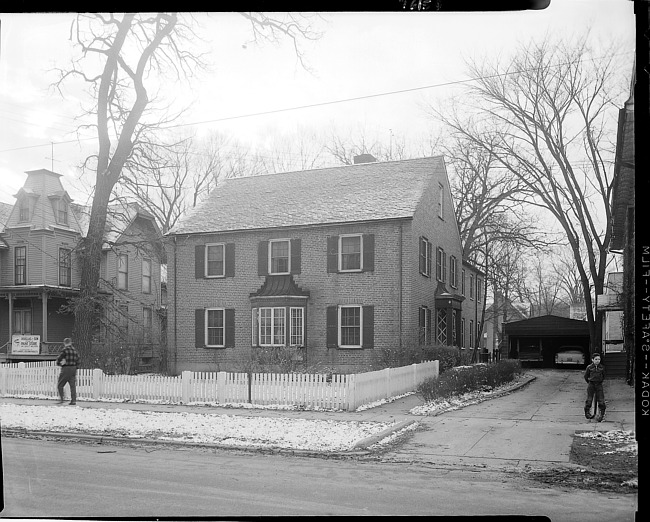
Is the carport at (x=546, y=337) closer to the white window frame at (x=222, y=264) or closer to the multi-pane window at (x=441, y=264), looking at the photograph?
the multi-pane window at (x=441, y=264)

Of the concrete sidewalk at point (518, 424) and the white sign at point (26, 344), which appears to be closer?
the white sign at point (26, 344)

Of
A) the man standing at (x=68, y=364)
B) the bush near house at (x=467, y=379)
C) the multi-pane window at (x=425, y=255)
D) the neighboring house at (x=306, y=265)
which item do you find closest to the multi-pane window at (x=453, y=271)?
the neighboring house at (x=306, y=265)

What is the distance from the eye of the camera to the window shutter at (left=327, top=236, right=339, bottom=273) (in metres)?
8.30

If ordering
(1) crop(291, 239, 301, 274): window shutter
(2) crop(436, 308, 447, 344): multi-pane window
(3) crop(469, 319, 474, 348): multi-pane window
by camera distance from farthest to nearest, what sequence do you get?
1. (2) crop(436, 308, 447, 344): multi-pane window
2. (3) crop(469, 319, 474, 348): multi-pane window
3. (1) crop(291, 239, 301, 274): window shutter

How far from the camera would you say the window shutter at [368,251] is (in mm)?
7969

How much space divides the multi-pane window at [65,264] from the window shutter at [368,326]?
337 cm

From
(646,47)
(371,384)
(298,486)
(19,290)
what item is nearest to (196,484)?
(298,486)

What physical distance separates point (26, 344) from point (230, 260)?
2.47m

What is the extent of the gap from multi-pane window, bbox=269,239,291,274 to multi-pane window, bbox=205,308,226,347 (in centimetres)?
84

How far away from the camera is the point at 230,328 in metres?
8.14

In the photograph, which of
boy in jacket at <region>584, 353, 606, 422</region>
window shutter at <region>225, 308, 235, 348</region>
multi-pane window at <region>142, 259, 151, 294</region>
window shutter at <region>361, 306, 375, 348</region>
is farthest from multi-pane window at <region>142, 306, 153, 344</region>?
boy in jacket at <region>584, 353, 606, 422</region>

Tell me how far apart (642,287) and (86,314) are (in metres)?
5.36

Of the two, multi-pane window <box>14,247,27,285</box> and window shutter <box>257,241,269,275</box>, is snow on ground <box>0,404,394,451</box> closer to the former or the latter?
multi-pane window <box>14,247,27,285</box>

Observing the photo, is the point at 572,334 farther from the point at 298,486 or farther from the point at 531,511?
the point at 298,486
